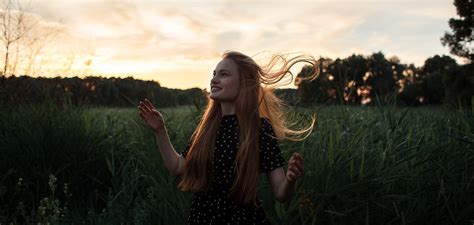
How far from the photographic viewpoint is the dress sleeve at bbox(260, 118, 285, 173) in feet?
8.06

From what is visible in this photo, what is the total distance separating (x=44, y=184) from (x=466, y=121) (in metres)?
3.80

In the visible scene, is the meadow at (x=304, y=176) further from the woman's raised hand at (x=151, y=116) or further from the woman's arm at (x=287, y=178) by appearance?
the woman's raised hand at (x=151, y=116)

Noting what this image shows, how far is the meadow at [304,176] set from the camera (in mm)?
3035

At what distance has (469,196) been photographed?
10.6 feet

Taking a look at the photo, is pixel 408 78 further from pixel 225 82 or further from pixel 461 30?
pixel 225 82

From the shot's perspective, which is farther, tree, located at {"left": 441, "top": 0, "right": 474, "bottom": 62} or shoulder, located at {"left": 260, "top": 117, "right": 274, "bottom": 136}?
tree, located at {"left": 441, "top": 0, "right": 474, "bottom": 62}

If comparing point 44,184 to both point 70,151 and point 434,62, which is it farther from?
point 434,62

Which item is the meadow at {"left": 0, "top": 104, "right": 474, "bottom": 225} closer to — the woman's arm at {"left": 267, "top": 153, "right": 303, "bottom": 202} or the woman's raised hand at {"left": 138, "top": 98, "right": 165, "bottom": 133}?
the woman's arm at {"left": 267, "top": 153, "right": 303, "bottom": 202}

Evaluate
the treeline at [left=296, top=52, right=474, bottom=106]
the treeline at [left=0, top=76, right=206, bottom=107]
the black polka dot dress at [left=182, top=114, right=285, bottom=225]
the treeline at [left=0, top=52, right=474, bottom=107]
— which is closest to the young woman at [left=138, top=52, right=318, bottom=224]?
the black polka dot dress at [left=182, top=114, right=285, bottom=225]

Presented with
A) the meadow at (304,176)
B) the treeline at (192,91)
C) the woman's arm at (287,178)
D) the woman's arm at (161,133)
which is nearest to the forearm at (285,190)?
the woman's arm at (287,178)

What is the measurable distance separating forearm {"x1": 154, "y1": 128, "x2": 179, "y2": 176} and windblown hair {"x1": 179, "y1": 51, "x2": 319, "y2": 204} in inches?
2.7

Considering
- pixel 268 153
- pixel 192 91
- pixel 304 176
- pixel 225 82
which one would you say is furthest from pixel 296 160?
pixel 192 91

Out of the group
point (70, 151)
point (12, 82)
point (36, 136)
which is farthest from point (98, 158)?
point (12, 82)

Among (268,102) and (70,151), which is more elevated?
(268,102)
